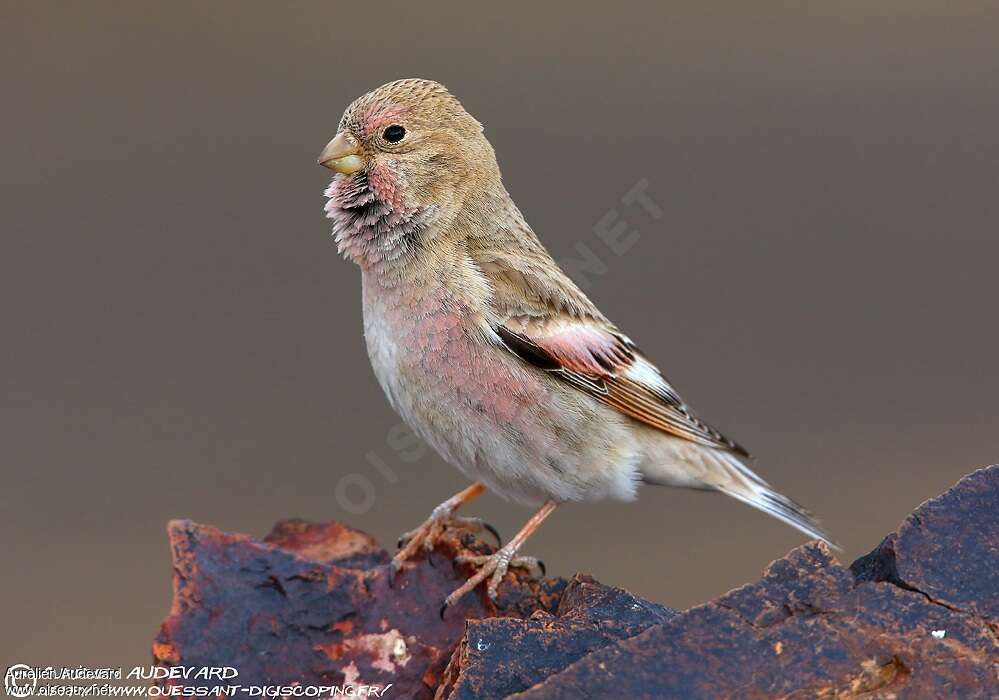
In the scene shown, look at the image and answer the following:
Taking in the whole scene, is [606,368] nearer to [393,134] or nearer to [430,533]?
[430,533]

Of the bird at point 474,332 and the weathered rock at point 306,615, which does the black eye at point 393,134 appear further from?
the weathered rock at point 306,615

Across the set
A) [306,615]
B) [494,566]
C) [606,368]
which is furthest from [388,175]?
[306,615]

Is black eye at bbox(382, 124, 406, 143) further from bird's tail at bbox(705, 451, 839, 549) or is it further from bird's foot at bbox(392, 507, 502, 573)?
bird's tail at bbox(705, 451, 839, 549)

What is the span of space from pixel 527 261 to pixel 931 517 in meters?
2.55

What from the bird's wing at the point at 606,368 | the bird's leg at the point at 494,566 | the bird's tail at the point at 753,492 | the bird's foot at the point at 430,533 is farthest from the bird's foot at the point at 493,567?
the bird's tail at the point at 753,492

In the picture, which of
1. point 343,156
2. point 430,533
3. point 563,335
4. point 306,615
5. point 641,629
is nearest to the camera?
point 641,629

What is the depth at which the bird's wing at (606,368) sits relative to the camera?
531cm

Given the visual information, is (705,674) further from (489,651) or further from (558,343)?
(558,343)

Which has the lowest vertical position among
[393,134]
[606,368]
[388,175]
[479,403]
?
[479,403]

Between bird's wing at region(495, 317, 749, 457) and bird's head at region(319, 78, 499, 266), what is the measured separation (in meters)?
0.66

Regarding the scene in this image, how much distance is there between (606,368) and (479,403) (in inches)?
29.9

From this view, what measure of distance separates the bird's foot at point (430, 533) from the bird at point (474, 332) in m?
0.01

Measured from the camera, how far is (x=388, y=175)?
536 cm

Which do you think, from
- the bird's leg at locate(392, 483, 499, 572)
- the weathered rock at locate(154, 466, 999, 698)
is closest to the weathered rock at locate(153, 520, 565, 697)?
the weathered rock at locate(154, 466, 999, 698)
